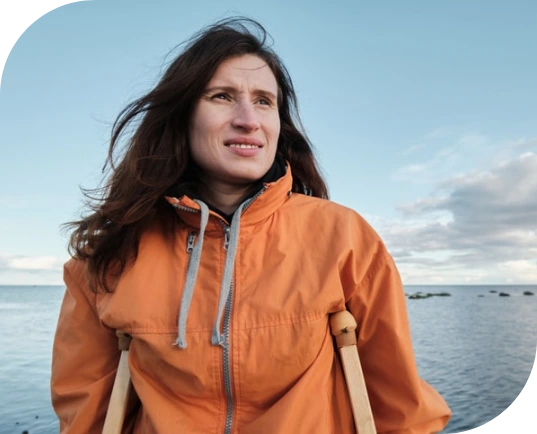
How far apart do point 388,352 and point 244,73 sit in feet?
4.76

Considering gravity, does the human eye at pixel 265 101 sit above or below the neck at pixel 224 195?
above

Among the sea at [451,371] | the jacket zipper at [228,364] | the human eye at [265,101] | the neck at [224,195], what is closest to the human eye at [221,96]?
the human eye at [265,101]

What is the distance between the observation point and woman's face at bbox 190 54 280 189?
2.15m

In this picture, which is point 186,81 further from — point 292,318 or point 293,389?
point 293,389

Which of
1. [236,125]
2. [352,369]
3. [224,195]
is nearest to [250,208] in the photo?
[224,195]

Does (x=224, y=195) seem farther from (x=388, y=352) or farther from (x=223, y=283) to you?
(x=388, y=352)

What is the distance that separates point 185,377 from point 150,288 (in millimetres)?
418

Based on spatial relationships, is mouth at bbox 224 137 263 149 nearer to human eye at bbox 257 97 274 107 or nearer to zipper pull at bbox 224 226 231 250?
human eye at bbox 257 97 274 107

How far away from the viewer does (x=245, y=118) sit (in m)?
2.12

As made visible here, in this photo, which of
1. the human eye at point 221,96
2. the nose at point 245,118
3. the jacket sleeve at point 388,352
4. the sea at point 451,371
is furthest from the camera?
the sea at point 451,371

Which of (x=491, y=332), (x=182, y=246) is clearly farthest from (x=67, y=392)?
(x=491, y=332)

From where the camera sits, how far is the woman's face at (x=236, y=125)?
2146 millimetres

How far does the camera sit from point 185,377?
6.48ft

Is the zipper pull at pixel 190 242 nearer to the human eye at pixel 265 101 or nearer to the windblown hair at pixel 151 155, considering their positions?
the windblown hair at pixel 151 155
